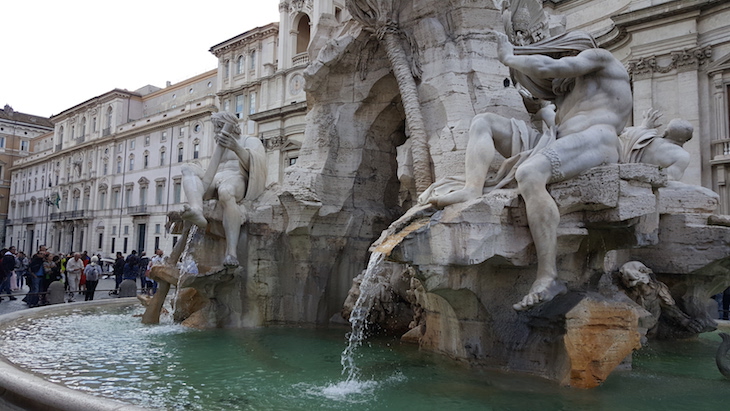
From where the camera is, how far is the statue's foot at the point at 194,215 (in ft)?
24.3

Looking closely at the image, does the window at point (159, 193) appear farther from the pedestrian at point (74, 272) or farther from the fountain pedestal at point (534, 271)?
the fountain pedestal at point (534, 271)

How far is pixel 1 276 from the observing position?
13180 millimetres

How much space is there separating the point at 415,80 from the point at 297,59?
2785 centimetres

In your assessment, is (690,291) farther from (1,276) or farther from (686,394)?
(1,276)

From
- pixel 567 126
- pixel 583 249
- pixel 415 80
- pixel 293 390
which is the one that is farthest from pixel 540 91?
pixel 293 390

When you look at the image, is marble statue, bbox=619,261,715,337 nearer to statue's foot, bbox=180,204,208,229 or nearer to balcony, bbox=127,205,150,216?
statue's foot, bbox=180,204,208,229

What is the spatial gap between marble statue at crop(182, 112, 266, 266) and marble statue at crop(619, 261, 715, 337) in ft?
15.8

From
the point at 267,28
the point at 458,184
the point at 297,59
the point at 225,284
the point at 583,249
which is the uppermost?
the point at 267,28

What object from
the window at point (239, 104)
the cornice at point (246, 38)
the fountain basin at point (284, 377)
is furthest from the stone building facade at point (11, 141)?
the fountain basin at point (284, 377)

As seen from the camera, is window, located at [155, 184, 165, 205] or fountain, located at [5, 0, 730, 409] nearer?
fountain, located at [5, 0, 730, 409]

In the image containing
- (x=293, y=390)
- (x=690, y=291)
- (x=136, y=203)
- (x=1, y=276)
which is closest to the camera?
(x=293, y=390)

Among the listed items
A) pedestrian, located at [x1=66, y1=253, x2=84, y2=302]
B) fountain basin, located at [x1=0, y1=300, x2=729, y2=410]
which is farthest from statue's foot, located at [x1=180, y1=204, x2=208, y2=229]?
pedestrian, located at [x1=66, y1=253, x2=84, y2=302]

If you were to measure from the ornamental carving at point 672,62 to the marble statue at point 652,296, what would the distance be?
Answer: 15.0 metres

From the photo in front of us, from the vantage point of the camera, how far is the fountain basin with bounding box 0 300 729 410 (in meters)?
4.19
